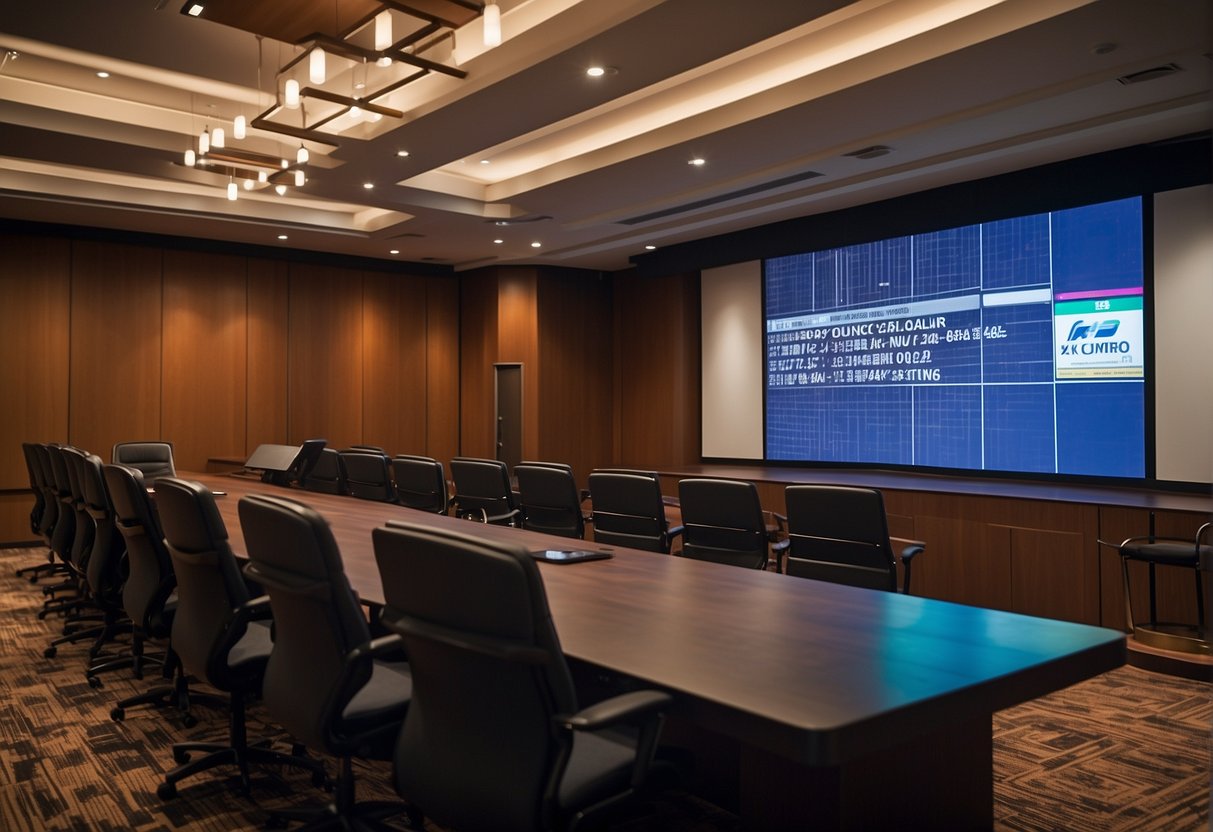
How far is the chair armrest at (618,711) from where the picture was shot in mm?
1614

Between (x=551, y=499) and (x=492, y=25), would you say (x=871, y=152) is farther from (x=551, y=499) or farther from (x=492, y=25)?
(x=551, y=499)

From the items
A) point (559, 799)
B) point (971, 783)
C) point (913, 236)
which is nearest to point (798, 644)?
point (559, 799)

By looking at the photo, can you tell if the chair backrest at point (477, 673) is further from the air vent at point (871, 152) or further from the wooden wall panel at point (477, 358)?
the wooden wall panel at point (477, 358)

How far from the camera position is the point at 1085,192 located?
6414 millimetres

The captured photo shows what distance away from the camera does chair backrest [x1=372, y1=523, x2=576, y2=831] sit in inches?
65.2

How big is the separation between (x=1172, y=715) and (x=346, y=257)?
9363 mm

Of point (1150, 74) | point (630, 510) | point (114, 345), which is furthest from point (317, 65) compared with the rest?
point (114, 345)

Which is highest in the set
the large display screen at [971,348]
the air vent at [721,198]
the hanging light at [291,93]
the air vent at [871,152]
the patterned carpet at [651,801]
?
the air vent at [721,198]

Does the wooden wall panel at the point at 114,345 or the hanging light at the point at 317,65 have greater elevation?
the hanging light at the point at 317,65

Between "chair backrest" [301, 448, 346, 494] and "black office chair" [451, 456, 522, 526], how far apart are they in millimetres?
1325

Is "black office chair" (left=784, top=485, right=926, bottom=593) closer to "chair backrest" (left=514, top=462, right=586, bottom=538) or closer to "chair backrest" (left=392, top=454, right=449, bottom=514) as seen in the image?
"chair backrest" (left=514, top=462, right=586, bottom=538)

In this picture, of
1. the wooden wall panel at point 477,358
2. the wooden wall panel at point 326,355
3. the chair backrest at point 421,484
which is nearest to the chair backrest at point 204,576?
the chair backrest at point 421,484

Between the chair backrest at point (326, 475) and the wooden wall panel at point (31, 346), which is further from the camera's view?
the wooden wall panel at point (31, 346)

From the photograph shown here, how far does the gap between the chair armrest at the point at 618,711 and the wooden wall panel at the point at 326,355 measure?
31.3ft
